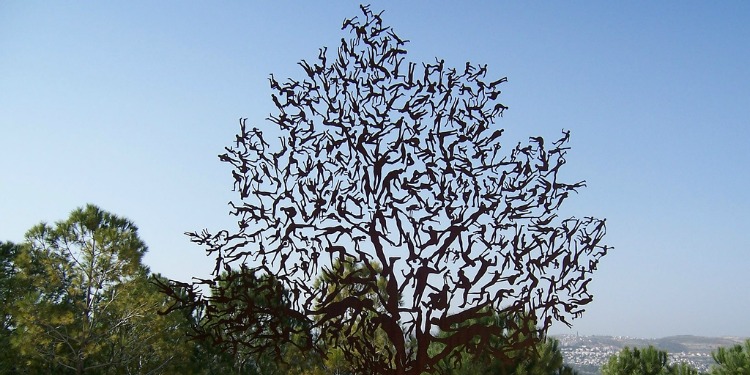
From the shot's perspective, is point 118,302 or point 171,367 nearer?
point 118,302

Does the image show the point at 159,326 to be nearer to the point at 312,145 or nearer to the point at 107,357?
the point at 107,357

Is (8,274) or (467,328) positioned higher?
(8,274)

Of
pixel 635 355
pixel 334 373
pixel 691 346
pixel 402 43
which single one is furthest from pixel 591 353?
pixel 402 43

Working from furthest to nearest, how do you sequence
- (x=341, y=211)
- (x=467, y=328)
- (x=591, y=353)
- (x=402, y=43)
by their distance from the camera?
(x=591, y=353) < (x=402, y=43) < (x=341, y=211) < (x=467, y=328)

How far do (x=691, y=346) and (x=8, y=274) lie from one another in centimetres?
5565

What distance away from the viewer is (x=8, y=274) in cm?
1048

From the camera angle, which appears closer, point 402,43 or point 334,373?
point 402,43

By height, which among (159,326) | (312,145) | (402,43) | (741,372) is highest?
(402,43)

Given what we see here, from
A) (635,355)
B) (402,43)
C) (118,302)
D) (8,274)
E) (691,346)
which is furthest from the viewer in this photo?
(691,346)

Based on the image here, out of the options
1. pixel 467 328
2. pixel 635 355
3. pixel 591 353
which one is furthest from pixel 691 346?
pixel 467 328

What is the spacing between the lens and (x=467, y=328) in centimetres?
290

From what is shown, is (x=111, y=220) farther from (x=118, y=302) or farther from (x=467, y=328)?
(x=467, y=328)

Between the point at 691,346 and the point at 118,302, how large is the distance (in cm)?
5552

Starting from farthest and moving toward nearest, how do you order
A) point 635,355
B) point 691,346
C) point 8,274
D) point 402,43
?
point 691,346 < point 635,355 < point 8,274 < point 402,43
